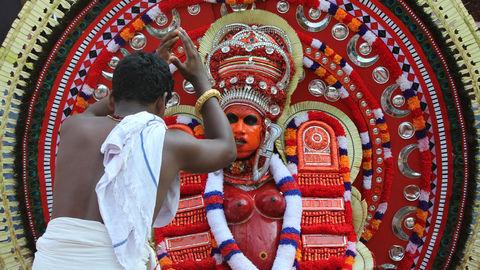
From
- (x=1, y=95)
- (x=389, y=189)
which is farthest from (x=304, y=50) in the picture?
(x=1, y=95)

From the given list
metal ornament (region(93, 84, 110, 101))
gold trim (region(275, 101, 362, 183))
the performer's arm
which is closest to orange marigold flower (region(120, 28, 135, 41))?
metal ornament (region(93, 84, 110, 101))

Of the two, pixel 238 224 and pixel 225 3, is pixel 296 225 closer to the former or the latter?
pixel 238 224

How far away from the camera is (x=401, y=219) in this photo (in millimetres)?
4281

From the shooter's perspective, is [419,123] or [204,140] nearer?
[204,140]

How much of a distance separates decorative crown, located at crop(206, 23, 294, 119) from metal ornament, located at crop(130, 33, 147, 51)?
44 cm

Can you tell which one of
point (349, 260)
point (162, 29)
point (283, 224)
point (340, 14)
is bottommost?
point (349, 260)

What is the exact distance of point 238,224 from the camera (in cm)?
383

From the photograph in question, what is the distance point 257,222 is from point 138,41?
1.34m

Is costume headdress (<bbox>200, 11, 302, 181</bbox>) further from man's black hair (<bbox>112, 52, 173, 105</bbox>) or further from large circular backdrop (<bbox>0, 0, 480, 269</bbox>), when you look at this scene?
man's black hair (<bbox>112, 52, 173, 105</bbox>)

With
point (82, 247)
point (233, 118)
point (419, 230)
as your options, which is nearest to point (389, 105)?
point (419, 230)

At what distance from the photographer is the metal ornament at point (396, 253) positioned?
4.30 meters

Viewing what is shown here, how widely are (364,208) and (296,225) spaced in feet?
1.88

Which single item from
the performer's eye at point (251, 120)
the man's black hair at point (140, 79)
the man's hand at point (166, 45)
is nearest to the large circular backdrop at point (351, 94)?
the performer's eye at point (251, 120)

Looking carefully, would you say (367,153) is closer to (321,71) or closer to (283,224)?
(321,71)
